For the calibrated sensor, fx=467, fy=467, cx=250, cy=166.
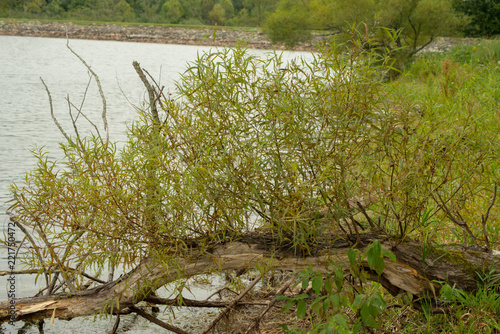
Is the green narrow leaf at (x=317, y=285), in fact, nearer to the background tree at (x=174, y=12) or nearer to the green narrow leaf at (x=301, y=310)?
the green narrow leaf at (x=301, y=310)

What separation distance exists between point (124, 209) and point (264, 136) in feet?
3.04

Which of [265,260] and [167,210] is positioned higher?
[167,210]

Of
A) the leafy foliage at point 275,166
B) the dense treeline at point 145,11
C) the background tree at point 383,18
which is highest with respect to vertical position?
the dense treeline at point 145,11

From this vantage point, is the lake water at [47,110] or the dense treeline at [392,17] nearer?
the lake water at [47,110]

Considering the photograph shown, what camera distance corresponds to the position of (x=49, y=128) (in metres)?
11.7

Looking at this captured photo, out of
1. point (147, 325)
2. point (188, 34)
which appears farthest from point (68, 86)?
point (188, 34)

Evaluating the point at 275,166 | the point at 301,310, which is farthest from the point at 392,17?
the point at 301,310

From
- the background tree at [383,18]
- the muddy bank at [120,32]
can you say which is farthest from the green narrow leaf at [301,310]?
the muddy bank at [120,32]

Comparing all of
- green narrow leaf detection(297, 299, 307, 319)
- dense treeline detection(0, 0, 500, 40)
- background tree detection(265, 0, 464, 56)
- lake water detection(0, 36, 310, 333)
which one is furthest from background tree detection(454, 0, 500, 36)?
green narrow leaf detection(297, 299, 307, 319)

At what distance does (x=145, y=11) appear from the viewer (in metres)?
75.0

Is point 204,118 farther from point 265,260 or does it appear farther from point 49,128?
point 49,128

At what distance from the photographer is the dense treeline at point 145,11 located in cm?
6638

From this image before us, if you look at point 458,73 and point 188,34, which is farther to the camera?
point 188,34

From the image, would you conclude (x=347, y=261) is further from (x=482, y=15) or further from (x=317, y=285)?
(x=482, y=15)
